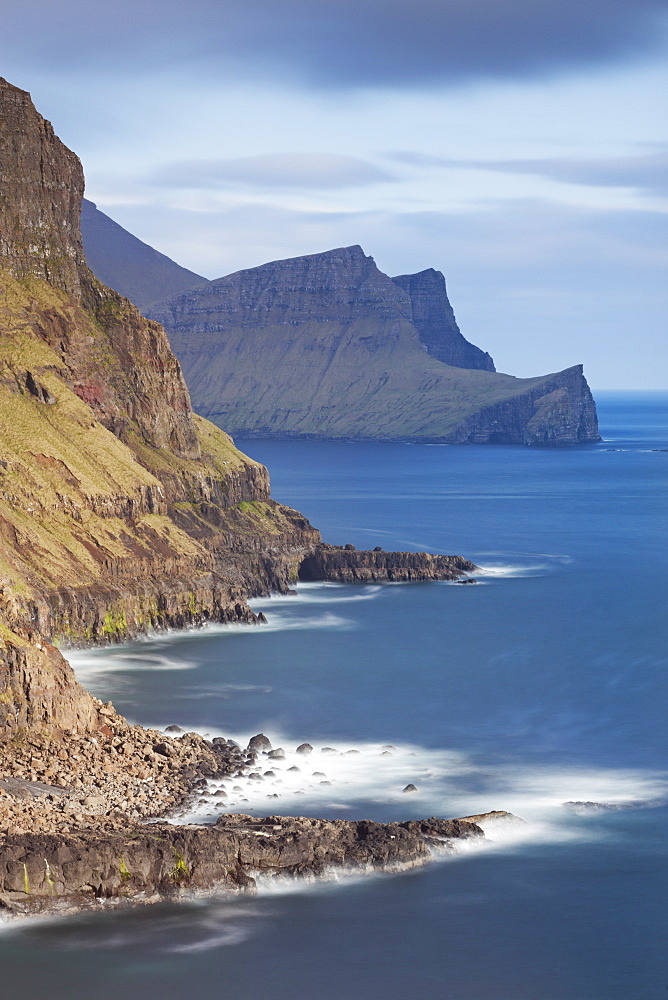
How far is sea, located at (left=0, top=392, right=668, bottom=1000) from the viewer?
66438 mm

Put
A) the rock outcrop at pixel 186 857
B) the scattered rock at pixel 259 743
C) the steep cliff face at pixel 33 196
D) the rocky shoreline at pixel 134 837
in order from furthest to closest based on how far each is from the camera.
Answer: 1. the steep cliff face at pixel 33 196
2. the scattered rock at pixel 259 743
3. the rocky shoreline at pixel 134 837
4. the rock outcrop at pixel 186 857

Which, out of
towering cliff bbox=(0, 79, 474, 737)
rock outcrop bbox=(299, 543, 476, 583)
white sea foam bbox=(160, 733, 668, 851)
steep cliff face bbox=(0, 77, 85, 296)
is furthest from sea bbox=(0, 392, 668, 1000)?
steep cliff face bbox=(0, 77, 85, 296)

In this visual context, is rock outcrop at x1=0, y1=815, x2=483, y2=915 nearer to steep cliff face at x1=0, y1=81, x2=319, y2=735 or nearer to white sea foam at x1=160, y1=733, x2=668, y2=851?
white sea foam at x1=160, y1=733, x2=668, y2=851

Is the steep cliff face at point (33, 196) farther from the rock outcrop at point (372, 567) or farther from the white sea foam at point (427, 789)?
the white sea foam at point (427, 789)

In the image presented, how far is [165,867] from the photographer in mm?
71875

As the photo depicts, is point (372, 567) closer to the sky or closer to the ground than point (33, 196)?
closer to the ground

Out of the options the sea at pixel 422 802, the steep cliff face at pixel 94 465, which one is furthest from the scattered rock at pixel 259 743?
the steep cliff face at pixel 94 465

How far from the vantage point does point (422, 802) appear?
293ft

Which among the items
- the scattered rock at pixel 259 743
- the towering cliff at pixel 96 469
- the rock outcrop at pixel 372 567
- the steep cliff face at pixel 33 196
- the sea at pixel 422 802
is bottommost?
the sea at pixel 422 802

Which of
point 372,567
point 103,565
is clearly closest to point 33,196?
point 103,565

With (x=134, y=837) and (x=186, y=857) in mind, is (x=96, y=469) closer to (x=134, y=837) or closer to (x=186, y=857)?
(x=134, y=837)

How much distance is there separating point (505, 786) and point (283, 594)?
86.4 meters

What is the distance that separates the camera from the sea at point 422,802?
66438 millimetres

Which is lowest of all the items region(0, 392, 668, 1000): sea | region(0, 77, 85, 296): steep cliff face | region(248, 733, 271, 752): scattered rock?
region(0, 392, 668, 1000): sea
